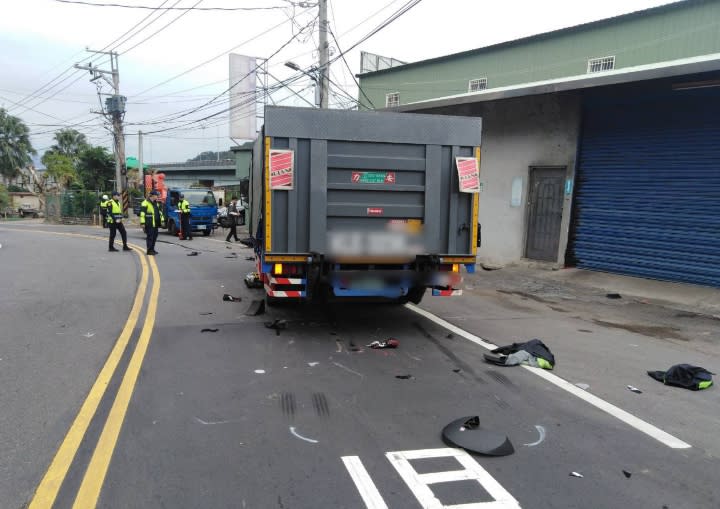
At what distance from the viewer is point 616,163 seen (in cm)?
1146

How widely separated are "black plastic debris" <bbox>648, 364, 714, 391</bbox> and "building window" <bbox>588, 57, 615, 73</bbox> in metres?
17.4

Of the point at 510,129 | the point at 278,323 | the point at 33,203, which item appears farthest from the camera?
the point at 33,203

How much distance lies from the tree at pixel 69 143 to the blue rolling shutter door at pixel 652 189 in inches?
2300

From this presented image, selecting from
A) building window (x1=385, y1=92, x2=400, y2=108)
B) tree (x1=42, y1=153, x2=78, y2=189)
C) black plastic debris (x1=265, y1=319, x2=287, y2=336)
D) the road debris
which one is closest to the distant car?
tree (x1=42, y1=153, x2=78, y2=189)

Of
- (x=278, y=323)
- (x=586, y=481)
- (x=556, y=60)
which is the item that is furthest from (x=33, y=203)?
(x=586, y=481)

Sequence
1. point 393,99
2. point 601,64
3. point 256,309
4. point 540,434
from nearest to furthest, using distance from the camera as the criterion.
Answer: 1. point 540,434
2. point 256,309
3. point 601,64
4. point 393,99

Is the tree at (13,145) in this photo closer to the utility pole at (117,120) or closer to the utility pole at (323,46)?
the utility pole at (117,120)

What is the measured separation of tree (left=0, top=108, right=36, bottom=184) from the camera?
51.9m

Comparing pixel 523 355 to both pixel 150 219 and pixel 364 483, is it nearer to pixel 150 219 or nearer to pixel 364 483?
pixel 364 483

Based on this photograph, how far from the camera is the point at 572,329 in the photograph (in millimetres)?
7594

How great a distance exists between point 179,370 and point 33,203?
80.5 metres

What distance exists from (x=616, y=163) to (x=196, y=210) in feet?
59.6

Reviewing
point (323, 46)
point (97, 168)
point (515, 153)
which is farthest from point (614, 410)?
point (97, 168)

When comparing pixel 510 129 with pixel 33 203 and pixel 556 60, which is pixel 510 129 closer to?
pixel 556 60
